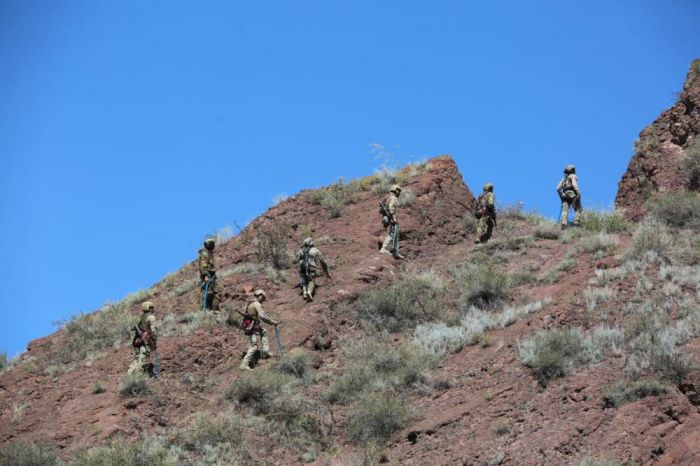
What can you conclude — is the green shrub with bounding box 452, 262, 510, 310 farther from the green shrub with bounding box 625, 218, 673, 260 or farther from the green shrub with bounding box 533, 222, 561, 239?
the green shrub with bounding box 533, 222, 561, 239

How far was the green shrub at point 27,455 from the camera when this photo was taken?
14008 millimetres

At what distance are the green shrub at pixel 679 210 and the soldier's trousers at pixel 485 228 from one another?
402 centimetres

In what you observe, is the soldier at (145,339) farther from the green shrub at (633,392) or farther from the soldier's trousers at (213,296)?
the green shrub at (633,392)

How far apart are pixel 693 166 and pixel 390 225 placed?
25.9 feet

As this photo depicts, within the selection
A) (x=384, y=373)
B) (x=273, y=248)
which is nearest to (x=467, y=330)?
(x=384, y=373)

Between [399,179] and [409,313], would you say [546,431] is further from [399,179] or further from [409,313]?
[399,179]

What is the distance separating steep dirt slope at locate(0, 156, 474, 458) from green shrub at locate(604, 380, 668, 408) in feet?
17.9

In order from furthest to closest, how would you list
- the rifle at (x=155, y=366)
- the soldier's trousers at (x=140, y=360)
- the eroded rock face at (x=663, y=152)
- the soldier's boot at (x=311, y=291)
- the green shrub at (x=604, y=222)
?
the eroded rock face at (x=663, y=152) < the green shrub at (x=604, y=222) < the soldier's boot at (x=311, y=291) < the rifle at (x=155, y=366) < the soldier's trousers at (x=140, y=360)

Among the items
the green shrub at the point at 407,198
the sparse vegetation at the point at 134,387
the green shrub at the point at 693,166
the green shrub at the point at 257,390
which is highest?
the green shrub at the point at 407,198

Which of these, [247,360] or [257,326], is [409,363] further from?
[257,326]

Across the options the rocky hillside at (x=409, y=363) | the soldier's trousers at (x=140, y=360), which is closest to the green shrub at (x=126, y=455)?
the rocky hillside at (x=409, y=363)

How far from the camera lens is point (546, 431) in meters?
12.2

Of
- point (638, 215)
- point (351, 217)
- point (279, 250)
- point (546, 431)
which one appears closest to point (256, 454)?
point (546, 431)

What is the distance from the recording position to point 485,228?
2266 centimetres
